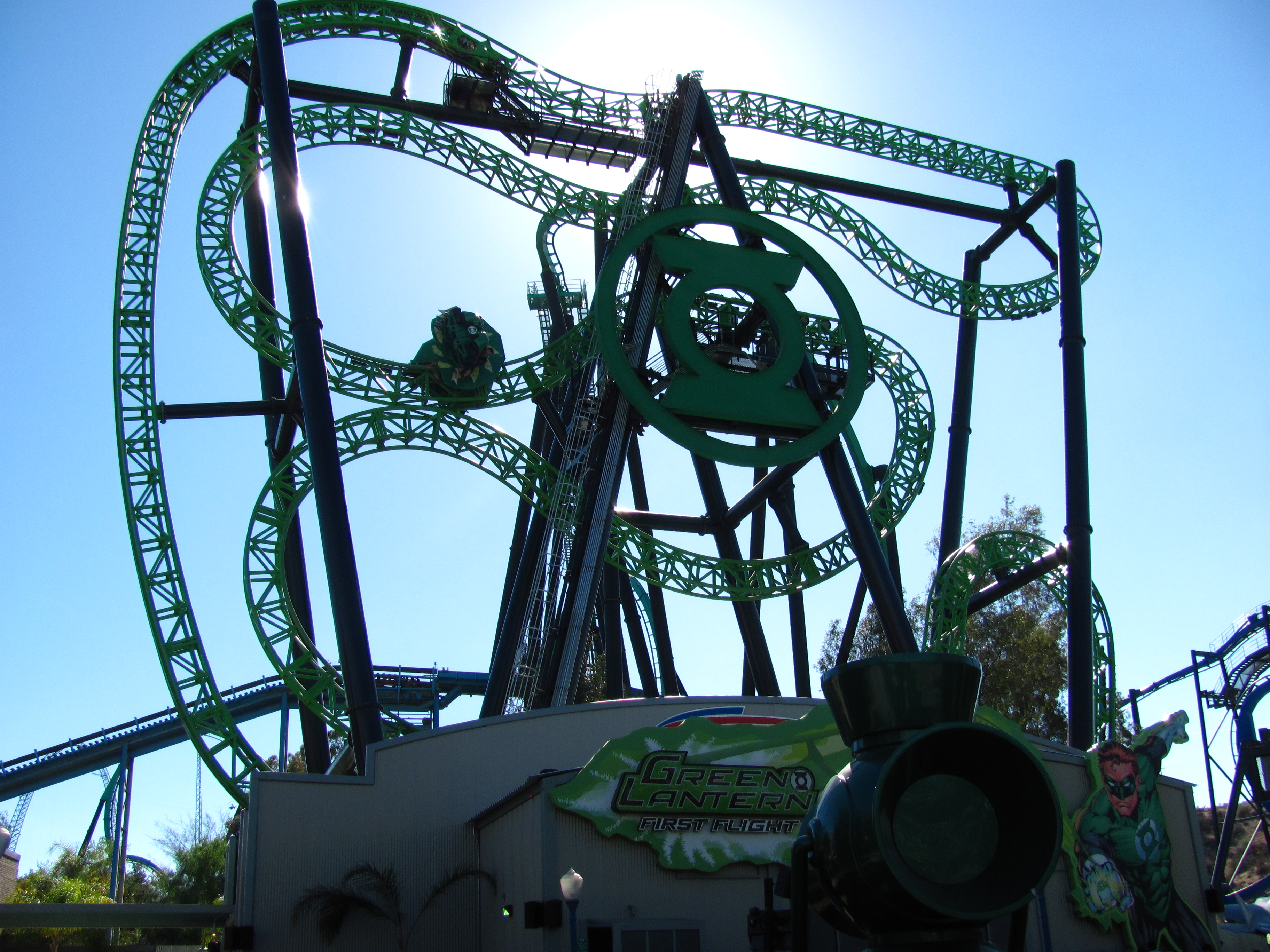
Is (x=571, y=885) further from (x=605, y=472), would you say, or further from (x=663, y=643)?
(x=663, y=643)

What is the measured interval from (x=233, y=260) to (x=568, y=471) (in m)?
4.80

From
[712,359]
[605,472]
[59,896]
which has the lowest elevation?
[59,896]

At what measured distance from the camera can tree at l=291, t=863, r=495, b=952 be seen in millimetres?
10586

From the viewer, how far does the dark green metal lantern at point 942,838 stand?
3770 millimetres

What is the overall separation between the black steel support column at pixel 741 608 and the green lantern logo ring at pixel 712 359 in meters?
2.61

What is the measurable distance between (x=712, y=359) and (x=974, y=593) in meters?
6.54

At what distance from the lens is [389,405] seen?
14484 mm

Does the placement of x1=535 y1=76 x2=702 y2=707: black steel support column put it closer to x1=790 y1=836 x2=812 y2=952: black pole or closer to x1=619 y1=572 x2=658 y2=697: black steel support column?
x1=619 y1=572 x2=658 y2=697: black steel support column

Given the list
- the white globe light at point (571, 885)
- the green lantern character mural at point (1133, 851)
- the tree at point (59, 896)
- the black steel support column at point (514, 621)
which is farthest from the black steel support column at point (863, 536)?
the tree at point (59, 896)

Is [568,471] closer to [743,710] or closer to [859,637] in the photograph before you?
[743,710]

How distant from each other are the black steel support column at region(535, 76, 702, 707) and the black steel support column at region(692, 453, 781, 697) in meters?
2.68

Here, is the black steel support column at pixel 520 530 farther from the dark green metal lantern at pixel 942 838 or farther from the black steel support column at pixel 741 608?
the dark green metal lantern at pixel 942 838

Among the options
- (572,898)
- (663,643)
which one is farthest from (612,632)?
(572,898)

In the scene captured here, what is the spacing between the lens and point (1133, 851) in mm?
12375
